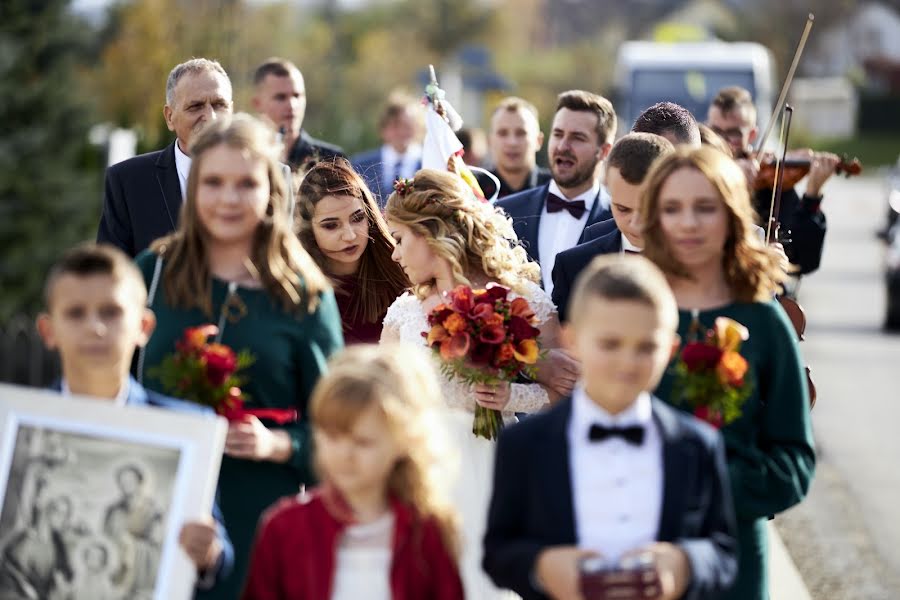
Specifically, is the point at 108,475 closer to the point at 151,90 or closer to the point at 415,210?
the point at 415,210

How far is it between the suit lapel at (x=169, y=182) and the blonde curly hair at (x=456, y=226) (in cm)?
118

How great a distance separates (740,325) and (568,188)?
13.8 ft

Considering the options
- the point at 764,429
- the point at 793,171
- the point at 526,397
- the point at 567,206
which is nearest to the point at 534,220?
the point at 567,206

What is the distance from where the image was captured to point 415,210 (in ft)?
19.4

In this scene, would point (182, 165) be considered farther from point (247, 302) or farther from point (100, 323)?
point (100, 323)

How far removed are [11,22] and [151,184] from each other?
28688 mm

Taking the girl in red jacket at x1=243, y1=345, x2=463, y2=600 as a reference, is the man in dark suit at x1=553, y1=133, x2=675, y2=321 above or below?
above

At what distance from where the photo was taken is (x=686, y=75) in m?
27.0

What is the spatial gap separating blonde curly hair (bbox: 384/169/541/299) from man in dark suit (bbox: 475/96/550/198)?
4.21 meters

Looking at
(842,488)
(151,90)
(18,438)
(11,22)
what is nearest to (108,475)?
(18,438)

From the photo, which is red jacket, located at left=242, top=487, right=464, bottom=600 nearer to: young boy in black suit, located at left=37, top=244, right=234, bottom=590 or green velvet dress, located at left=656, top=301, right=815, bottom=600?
young boy in black suit, located at left=37, top=244, right=234, bottom=590

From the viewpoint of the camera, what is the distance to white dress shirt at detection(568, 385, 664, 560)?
150 inches

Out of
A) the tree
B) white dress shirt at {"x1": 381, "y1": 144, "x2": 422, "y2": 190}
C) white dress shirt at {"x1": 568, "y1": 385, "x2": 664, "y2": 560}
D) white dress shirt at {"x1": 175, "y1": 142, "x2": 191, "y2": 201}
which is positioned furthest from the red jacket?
the tree

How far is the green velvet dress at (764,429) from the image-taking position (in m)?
4.34
